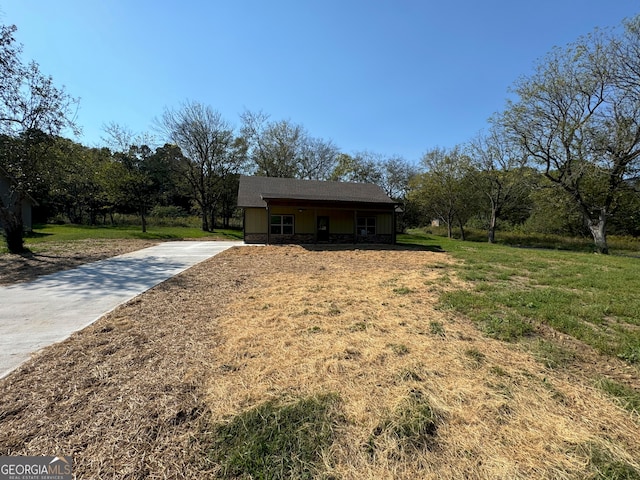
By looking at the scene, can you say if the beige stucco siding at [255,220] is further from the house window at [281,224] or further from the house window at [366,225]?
the house window at [366,225]

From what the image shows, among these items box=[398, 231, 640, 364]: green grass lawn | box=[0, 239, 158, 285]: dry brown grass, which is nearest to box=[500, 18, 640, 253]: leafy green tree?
box=[398, 231, 640, 364]: green grass lawn

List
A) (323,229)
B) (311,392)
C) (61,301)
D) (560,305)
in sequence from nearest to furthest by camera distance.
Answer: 1. (311,392)
2. (560,305)
3. (61,301)
4. (323,229)

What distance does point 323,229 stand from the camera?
62.0 feet

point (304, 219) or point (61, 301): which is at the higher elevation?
point (304, 219)

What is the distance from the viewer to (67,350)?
126 inches

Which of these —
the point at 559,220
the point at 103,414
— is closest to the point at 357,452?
the point at 103,414

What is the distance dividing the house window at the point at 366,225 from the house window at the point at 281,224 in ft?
15.9

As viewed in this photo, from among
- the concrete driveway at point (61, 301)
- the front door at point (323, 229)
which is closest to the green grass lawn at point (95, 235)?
the front door at point (323, 229)

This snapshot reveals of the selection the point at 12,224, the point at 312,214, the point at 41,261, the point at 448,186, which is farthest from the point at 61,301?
the point at 448,186

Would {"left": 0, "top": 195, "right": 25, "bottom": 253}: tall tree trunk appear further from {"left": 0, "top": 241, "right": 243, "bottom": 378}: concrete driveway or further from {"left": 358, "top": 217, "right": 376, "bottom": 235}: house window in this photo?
{"left": 358, "top": 217, "right": 376, "bottom": 235}: house window

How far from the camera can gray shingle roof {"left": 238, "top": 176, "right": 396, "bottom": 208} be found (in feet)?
61.3

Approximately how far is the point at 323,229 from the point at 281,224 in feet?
9.25

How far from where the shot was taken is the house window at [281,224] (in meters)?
17.9

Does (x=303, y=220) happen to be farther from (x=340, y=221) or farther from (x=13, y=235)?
(x=13, y=235)
